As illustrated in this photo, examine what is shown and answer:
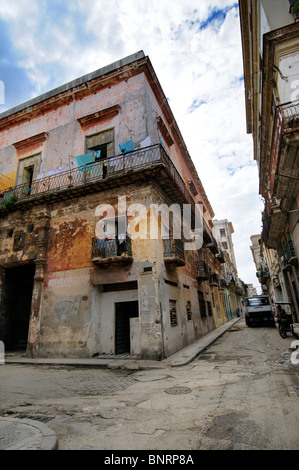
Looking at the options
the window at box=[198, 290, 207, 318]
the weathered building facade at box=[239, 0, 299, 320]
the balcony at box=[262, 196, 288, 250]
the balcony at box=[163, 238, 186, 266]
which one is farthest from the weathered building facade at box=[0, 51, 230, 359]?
the balcony at box=[262, 196, 288, 250]

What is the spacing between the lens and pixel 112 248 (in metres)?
9.91

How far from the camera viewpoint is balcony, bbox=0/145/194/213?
10430 mm

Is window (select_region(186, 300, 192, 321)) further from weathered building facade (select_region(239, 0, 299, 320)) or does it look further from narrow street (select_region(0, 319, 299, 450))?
weathered building facade (select_region(239, 0, 299, 320))

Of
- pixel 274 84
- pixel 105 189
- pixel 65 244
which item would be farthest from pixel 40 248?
pixel 274 84

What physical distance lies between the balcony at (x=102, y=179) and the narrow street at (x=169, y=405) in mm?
7300

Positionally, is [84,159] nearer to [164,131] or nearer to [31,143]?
[164,131]

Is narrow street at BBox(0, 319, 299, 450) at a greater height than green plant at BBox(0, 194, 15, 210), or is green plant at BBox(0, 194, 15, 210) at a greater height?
green plant at BBox(0, 194, 15, 210)

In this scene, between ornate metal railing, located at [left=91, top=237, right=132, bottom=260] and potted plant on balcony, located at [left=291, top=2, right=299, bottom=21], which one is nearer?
potted plant on balcony, located at [left=291, top=2, right=299, bottom=21]

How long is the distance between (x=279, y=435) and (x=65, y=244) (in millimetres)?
10320

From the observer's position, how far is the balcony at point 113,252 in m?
9.61

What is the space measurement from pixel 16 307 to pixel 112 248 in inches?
292

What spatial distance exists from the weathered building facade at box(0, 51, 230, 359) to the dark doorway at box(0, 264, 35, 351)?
0.05 metres
